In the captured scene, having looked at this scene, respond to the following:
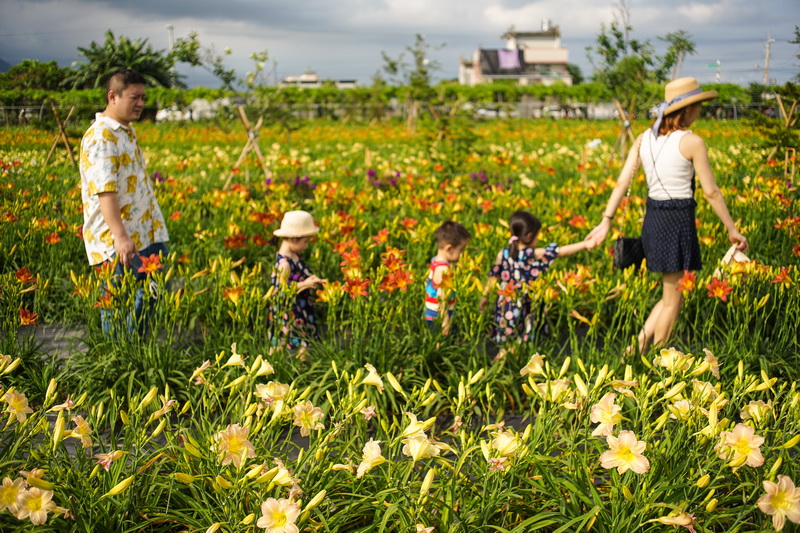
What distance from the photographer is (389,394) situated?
2.67m

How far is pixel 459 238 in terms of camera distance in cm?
355

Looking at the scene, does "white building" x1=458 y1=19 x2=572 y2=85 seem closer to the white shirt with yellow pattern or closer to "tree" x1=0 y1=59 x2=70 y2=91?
"tree" x1=0 y1=59 x2=70 y2=91

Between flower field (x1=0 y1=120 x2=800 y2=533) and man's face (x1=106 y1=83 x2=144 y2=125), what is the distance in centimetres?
71

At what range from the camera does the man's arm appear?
288 centimetres

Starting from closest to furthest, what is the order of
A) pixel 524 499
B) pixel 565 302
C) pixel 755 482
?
pixel 755 482 < pixel 524 499 < pixel 565 302

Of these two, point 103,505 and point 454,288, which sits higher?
point 454,288

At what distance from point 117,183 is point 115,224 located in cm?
22

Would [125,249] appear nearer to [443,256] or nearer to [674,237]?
[443,256]

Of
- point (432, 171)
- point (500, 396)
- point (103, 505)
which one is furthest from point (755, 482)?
point (432, 171)

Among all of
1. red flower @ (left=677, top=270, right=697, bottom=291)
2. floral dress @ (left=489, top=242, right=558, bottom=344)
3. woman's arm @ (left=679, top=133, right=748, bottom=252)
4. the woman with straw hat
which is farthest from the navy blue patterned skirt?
floral dress @ (left=489, top=242, right=558, bottom=344)

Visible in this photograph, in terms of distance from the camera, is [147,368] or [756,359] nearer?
[147,368]

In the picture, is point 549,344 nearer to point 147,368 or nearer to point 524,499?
point 524,499

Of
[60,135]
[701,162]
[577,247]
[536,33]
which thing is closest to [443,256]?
[577,247]

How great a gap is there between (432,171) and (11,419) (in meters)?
6.56
